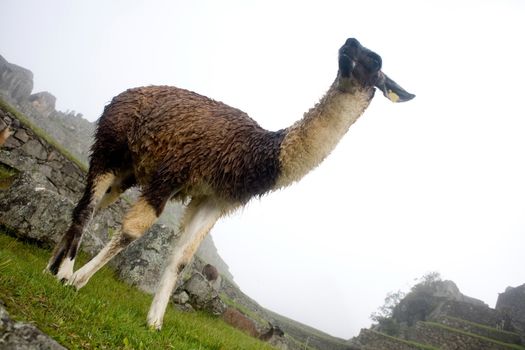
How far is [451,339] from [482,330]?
2233 mm

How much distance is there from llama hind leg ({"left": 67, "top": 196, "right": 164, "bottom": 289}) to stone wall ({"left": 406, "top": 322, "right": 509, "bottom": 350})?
21298 millimetres

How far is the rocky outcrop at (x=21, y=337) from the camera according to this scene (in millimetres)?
1873

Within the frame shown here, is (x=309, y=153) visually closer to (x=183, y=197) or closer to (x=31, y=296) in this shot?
A: (x=183, y=197)

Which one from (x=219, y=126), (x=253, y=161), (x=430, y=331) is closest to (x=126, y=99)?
(x=219, y=126)

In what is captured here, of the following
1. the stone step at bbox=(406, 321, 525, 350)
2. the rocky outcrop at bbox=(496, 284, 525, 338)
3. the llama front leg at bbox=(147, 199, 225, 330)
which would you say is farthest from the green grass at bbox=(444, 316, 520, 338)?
the llama front leg at bbox=(147, 199, 225, 330)

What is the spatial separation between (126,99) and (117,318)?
2876 mm

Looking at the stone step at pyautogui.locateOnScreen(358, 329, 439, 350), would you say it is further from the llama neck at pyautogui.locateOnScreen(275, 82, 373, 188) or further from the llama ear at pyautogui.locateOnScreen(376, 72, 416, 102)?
the llama neck at pyautogui.locateOnScreen(275, 82, 373, 188)

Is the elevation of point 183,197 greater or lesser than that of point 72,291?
greater

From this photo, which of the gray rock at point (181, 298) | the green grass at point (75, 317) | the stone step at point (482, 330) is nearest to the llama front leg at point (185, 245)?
the green grass at point (75, 317)

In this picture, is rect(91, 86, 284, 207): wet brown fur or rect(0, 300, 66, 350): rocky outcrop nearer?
rect(0, 300, 66, 350): rocky outcrop

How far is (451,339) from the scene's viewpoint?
67.4 ft

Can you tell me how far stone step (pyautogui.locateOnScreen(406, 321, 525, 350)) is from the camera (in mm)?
18828

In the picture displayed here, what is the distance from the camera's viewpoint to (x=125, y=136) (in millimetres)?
4566

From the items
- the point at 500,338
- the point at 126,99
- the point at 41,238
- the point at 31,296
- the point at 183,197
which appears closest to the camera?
the point at 31,296
